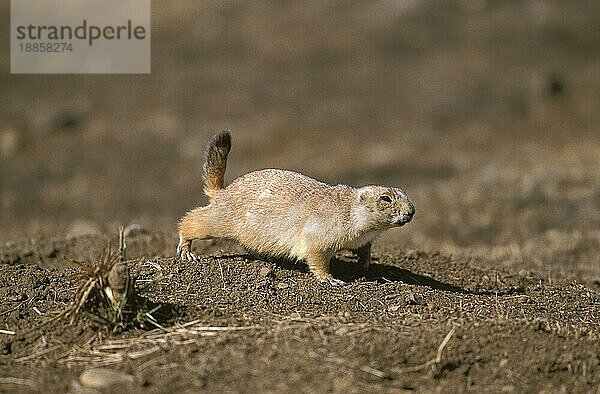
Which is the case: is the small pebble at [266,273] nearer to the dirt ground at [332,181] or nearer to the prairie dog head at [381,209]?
the dirt ground at [332,181]

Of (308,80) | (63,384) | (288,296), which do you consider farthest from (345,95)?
(63,384)

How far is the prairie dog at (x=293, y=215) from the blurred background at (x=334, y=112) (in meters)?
5.85

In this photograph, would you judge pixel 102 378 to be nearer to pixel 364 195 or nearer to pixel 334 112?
pixel 364 195

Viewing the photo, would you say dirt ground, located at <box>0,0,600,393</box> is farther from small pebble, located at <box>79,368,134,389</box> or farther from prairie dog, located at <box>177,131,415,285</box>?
prairie dog, located at <box>177,131,415,285</box>

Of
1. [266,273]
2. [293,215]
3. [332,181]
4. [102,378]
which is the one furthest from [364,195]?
[332,181]

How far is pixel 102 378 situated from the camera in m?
4.83

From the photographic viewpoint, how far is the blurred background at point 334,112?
1580cm

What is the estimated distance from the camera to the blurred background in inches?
622

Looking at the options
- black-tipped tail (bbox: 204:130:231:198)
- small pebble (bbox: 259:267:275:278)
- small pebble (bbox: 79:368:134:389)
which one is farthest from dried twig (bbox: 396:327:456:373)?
black-tipped tail (bbox: 204:130:231:198)

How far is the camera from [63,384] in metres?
4.86

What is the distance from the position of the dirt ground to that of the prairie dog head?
51 centimetres

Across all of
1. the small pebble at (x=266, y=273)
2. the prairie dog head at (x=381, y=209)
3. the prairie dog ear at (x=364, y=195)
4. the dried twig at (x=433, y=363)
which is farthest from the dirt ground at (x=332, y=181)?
the prairie dog ear at (x=364, y=195)

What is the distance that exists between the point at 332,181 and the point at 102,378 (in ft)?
41.0

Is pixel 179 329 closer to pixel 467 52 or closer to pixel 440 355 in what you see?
pixel 440 355
